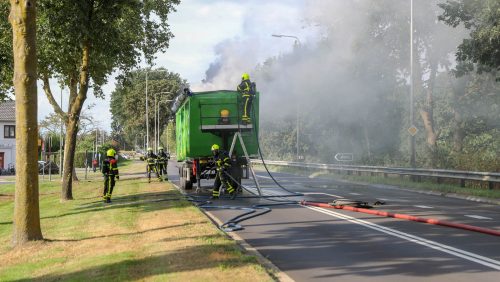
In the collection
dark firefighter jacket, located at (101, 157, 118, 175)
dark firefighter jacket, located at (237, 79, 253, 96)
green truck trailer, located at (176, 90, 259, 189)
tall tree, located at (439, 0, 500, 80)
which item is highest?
tall tree, located at (439, 0, 500, 80)

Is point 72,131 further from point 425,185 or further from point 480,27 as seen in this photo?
point 480,27

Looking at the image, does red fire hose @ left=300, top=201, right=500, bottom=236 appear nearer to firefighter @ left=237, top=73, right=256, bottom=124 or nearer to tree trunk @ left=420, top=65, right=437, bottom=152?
firefighter @ left=237, top=73, right=256, bottom=124

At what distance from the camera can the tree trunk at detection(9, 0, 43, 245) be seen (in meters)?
9.35

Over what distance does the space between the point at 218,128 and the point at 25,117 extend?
8447 mm

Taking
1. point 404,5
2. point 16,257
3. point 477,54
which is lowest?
point 16,257

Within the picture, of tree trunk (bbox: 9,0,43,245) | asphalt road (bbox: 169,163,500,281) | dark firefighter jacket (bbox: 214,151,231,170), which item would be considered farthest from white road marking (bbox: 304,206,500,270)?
tree trunk (bbox: 9,0,43,245)

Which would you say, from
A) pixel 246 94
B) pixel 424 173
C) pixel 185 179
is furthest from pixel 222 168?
pixel 424 173

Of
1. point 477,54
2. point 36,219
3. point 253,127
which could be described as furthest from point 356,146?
point 36,219

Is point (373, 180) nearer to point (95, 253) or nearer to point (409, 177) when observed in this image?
point (409, 177)

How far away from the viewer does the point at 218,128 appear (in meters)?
17.3

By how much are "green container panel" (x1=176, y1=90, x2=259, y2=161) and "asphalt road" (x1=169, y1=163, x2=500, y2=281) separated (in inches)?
180

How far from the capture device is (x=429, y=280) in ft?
20.7

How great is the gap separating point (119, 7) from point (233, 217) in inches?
281

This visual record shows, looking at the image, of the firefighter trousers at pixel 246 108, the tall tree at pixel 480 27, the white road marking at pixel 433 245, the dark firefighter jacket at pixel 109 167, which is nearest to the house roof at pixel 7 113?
the dark firefighter jacket at pixel 109 167
